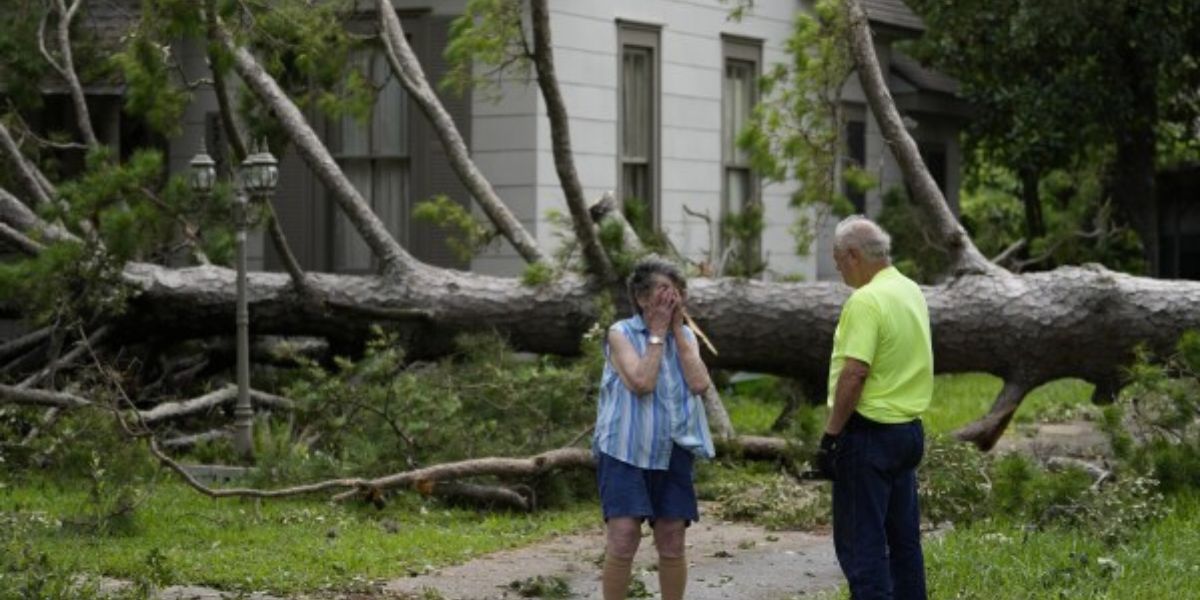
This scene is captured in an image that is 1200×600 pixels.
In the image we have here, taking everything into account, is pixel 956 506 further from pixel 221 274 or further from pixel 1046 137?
pixel 1046 137

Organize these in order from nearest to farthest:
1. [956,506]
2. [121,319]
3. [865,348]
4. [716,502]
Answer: [865,348] → [956,506] → [716,502] → [121,319]

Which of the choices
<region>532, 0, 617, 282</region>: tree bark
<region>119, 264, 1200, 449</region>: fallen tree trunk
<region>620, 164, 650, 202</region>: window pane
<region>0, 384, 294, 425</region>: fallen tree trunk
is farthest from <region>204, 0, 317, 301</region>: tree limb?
<region>620, 164, 650, 202</region>: window pane

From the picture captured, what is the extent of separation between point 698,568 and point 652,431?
81.2 inches

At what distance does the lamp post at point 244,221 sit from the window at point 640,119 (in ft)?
20.3

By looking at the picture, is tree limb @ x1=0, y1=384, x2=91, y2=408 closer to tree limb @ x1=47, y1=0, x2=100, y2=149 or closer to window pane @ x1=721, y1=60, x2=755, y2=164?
A: tree limb @ x1=47, y1=0, x2=100, y2=149

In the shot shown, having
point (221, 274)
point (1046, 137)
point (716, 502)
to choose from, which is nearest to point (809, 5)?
point (1046, 137)

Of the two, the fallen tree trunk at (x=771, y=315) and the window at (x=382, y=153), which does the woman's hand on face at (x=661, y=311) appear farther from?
the window at (x=382, y=153)

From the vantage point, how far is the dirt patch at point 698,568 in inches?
377

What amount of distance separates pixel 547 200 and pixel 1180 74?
921 centimetres

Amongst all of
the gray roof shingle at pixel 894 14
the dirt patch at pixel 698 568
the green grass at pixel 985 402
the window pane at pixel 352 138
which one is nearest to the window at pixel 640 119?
the window pane at pixel 352 138

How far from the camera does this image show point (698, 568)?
1022 centimetres

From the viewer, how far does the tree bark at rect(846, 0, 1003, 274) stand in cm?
1409

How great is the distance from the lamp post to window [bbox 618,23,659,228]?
6193 millimetres

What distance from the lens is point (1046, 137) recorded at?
23234 millimetres
